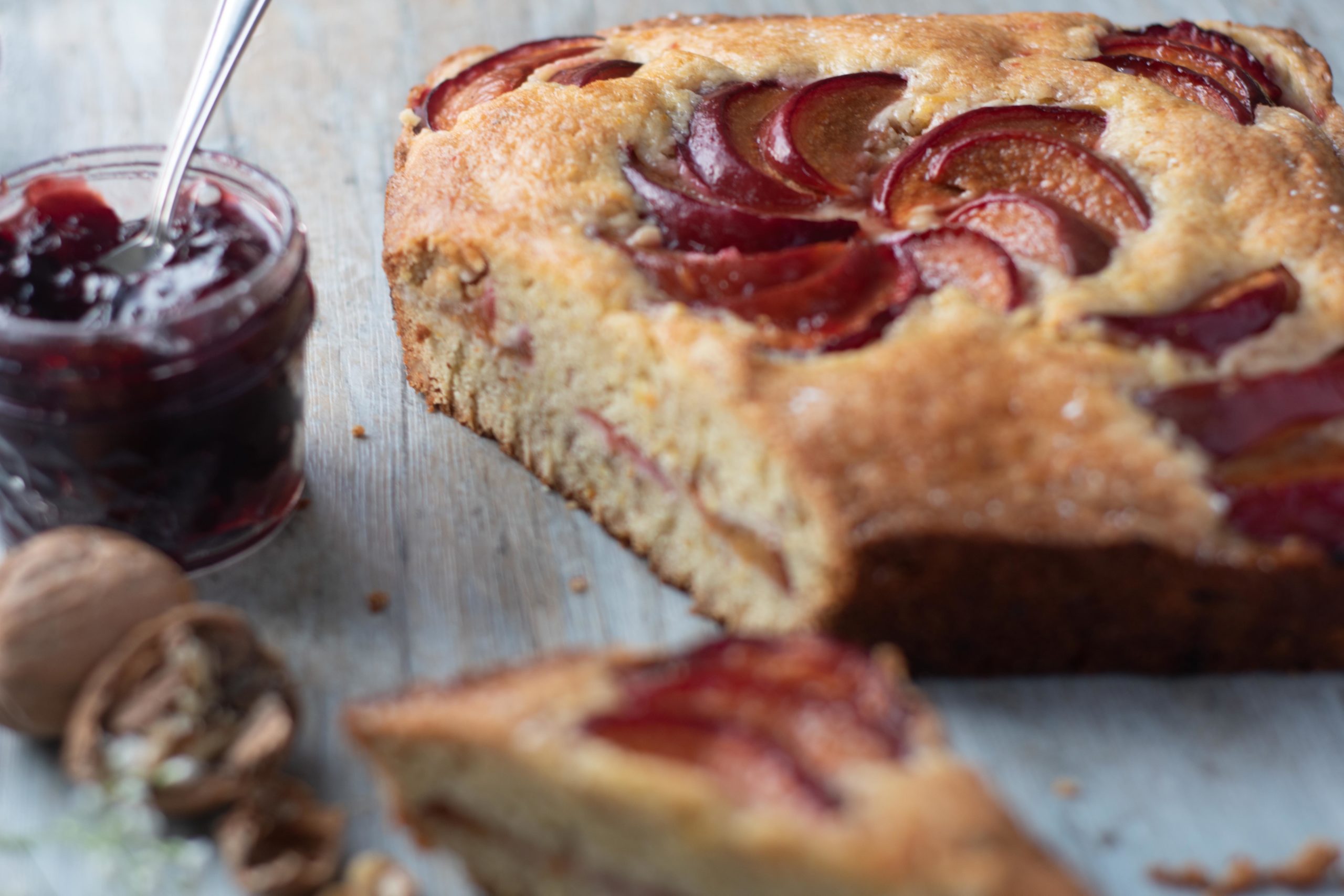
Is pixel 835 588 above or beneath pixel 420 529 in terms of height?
above

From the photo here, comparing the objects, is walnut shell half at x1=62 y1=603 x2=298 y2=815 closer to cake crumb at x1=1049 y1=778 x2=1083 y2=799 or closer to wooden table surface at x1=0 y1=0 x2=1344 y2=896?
wooden table surface at x1=0 y1=0 x2=1344 y2=896

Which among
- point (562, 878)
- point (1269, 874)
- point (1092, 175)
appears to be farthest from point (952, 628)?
point (1092, 175)

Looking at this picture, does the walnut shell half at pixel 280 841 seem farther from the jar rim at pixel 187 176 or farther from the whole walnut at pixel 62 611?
the jar rim at pixel 187 176

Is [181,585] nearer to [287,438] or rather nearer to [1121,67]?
[287,438]

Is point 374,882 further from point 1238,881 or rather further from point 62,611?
point 1238,881

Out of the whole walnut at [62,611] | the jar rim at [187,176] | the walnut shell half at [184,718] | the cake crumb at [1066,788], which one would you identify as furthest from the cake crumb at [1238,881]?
the jar rim at [187,176]
